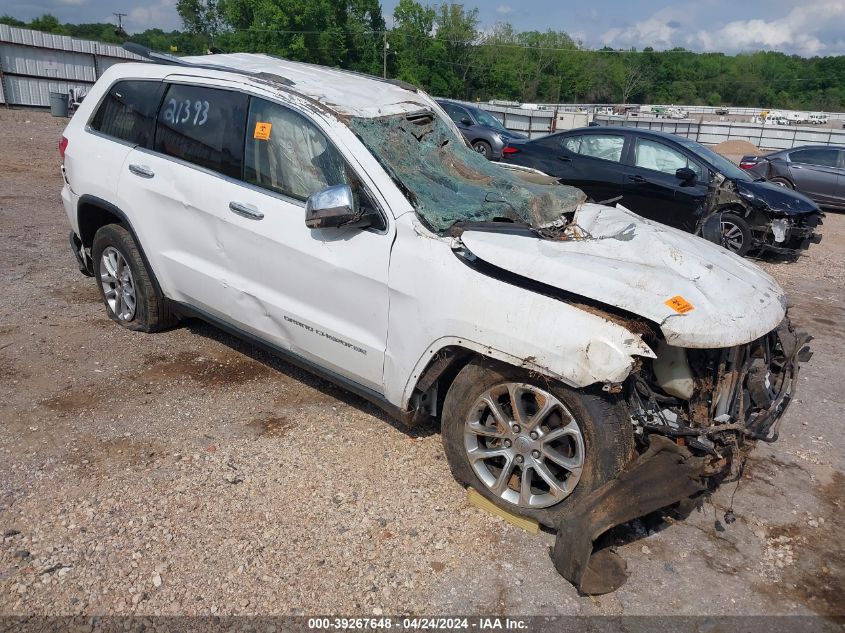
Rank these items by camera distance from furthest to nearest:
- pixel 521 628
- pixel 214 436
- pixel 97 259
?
pixel 97 259 → pixel 214 436 → pixel 521 628

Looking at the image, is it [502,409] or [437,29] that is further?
[437,29]

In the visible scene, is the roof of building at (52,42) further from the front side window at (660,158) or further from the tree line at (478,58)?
the tree line at (478,58)

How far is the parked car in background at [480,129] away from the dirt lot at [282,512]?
11.8 metres

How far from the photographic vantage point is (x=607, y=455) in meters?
2.90

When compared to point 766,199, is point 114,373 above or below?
below

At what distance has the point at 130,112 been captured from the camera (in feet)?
15.2

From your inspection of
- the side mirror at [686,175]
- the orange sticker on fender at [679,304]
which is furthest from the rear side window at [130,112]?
the side mirror at [686,175]

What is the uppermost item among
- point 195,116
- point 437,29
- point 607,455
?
point 437,29

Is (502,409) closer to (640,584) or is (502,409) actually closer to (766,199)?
(640,584)

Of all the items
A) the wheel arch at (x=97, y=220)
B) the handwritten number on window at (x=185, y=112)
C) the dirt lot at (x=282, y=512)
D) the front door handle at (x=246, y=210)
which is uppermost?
the handwritten number on window at (x=185, y=112)

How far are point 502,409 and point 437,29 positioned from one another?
9379cm

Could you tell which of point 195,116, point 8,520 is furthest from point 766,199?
point 8,520

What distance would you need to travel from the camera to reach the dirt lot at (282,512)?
9.30ft

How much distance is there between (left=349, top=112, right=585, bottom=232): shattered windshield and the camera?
346 centimetres
